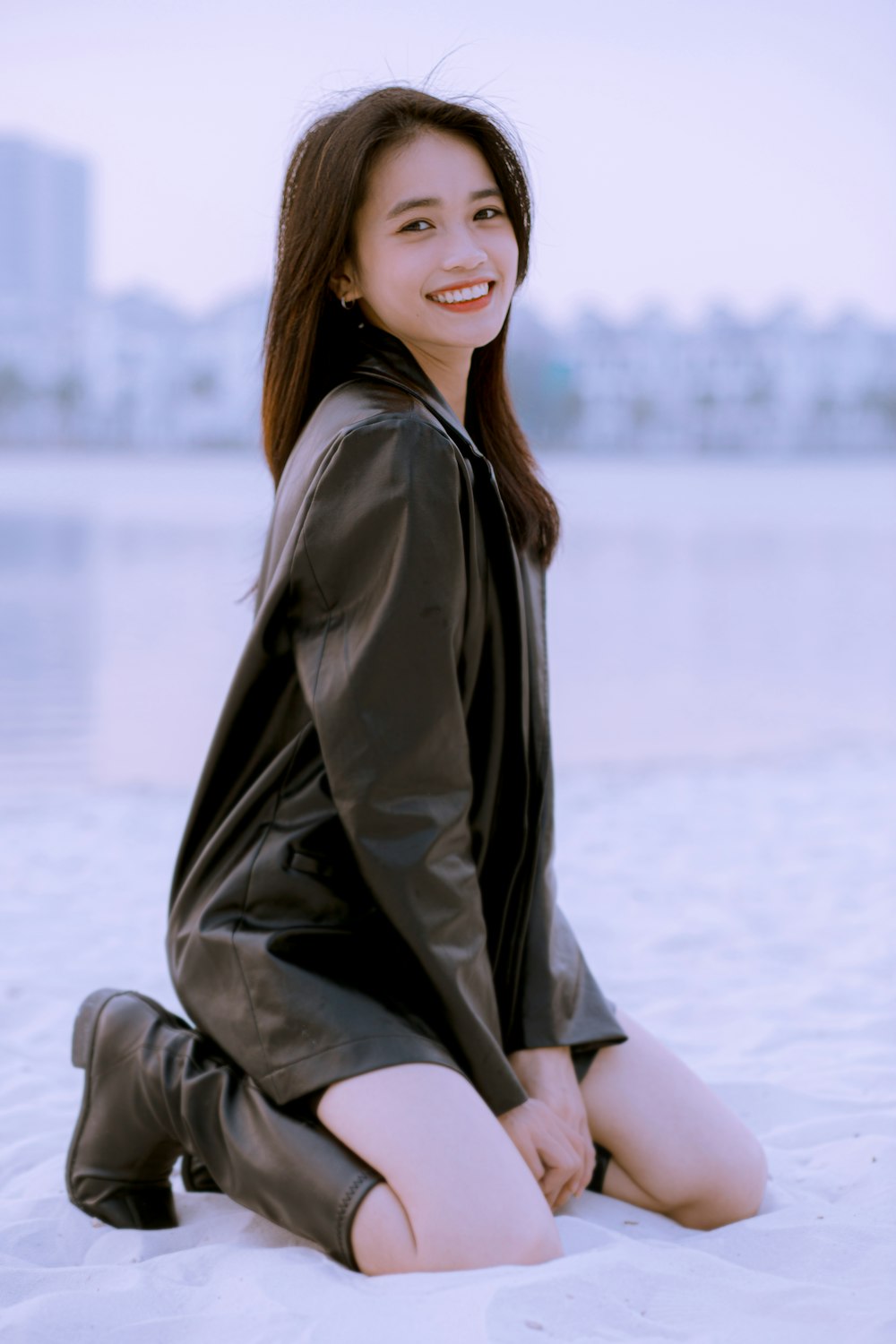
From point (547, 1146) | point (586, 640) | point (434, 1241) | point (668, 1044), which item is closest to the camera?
point (434, 1241)

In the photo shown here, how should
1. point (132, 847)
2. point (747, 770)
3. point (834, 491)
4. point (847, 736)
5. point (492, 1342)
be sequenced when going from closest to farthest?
point (492, 1342), point (132, 847), point (747, 770), point (847, 736), point (834, 491)

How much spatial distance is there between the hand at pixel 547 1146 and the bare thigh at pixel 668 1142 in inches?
4.3

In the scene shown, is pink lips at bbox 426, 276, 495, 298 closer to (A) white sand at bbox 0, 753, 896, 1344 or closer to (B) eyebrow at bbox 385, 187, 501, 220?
(B) eyebrow at bbox 385, 187, 501, 220

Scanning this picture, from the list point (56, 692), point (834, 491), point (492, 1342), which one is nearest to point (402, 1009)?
point (492, 1342)

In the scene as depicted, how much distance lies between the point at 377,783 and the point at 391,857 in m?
0.08

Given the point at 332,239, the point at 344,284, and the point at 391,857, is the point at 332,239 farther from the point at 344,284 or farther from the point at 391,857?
the point at 391,857

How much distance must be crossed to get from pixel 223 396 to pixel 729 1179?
44.3 m

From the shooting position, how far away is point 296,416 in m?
1.83

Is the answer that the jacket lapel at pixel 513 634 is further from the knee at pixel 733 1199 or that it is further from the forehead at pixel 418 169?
the knee at pixel 733 1199

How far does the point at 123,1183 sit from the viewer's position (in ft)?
5.78

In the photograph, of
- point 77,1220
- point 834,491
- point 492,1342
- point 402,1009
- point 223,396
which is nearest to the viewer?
point 492,1342

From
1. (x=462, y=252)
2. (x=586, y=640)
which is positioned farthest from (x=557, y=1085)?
(x=586, y=640)

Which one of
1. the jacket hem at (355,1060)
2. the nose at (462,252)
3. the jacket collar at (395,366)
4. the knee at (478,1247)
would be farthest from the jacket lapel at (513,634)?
the knee at (478,1247)

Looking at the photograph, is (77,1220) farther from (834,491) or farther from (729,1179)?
(834,491)
